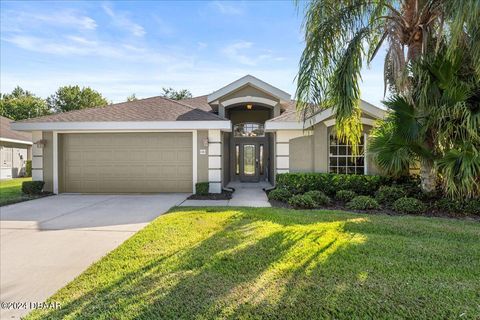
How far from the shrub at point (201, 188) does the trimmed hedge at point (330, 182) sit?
113 inches

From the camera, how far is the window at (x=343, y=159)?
11.6m

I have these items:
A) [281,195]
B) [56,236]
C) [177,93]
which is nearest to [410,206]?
[281,195]

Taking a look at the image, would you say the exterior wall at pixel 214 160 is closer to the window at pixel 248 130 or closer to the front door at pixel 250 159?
the window at pixel 248 130

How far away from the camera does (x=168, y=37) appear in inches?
572

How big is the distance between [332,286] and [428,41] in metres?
7.88

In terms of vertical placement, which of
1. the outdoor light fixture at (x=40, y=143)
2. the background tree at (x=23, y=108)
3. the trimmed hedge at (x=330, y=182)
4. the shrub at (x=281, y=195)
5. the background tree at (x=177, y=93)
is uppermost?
the background tree at (x=177, y=93)

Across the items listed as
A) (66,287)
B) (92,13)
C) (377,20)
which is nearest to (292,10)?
(377,20)

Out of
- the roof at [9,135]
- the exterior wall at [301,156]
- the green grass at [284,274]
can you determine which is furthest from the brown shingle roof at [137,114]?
the roof at [9,135]

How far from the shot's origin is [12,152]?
20.6 metres

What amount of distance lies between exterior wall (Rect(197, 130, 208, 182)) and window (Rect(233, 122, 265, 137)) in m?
4.95

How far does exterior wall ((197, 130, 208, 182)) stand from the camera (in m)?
11.6

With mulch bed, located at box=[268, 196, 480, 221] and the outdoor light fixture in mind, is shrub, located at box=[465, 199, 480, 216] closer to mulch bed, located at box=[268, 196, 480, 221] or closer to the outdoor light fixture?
mulch bed, located at box=[268, 196, 480, 221]

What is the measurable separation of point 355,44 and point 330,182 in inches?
190

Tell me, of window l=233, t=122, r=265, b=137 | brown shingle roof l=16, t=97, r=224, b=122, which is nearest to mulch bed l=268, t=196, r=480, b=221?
brown shingle roof l=16, t=97, r=224, b=122
